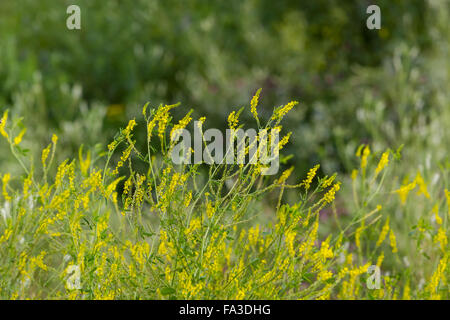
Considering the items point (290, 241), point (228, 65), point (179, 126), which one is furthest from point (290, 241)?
point (228, 65)

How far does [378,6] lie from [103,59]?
2.47 metres

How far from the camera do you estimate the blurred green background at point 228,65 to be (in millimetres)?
4344

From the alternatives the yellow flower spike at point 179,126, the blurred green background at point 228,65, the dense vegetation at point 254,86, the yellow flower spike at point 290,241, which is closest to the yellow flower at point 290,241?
the yellow flower spike at point 290,241

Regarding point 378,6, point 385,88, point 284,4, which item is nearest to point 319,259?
point 385,88

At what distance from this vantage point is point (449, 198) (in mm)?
1637

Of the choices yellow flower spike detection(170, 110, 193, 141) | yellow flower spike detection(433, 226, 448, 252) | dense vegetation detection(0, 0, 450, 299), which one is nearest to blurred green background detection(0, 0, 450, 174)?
dense vegetation detection(0, 0, 450, 299)

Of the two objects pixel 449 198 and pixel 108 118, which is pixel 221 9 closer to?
pixel 108 118

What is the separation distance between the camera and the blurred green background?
171 inches

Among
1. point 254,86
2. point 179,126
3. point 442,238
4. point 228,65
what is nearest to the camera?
point 179,126

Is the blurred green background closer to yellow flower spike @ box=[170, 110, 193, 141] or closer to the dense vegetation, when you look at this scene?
the dense vegetation

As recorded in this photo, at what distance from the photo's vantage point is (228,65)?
4.97m

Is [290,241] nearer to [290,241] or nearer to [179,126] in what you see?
[290,241]

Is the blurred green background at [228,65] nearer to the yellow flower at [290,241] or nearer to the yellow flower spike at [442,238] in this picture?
the yellow flower spike at [442,238]
